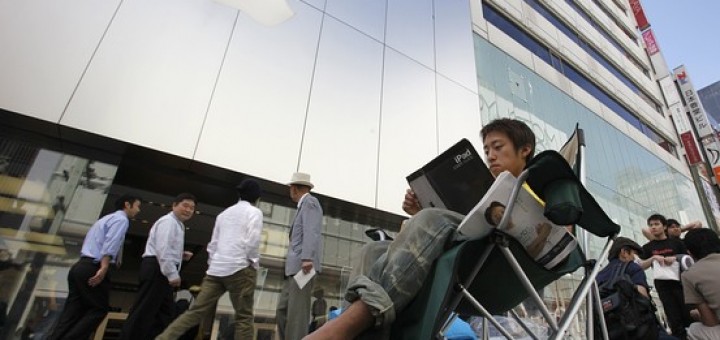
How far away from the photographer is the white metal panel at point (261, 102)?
3.87 m

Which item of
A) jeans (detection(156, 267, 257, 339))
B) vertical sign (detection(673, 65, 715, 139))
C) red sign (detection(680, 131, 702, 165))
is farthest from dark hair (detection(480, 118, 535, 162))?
vertical sign (detection(673, 65, 715, 139))

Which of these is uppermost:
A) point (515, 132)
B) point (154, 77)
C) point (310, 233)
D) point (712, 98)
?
point (712, 98)

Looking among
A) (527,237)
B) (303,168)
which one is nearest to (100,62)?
(303,168)

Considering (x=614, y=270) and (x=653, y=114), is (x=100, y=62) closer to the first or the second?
(x=614, y=270)

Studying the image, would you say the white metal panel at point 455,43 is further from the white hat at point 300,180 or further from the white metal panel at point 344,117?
the white hat at point 300,180

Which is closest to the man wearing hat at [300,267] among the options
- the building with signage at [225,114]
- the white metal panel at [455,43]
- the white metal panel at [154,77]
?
the building with signage at [225,114]

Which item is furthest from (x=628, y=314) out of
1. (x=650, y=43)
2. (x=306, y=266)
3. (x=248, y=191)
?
(x=650, y=43)

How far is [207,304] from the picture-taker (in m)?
2.60

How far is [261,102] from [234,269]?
2.24 meters

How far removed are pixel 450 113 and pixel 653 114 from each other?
14828 millimetres

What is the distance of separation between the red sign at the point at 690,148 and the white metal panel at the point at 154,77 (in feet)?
65.4

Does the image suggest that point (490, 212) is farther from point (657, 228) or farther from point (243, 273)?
point (657, 228)

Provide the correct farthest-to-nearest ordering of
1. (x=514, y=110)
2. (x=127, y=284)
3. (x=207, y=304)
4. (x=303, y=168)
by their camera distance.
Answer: (x=127, y=284) → (x=514, y=110) → (x=303, y=168) → (x=207, y=304)

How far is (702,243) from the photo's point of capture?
218 centimetres
